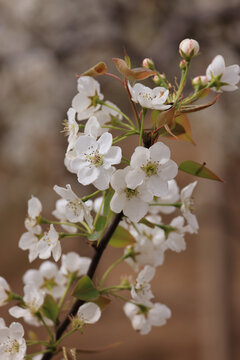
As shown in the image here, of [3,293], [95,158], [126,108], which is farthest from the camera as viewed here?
[126,108]

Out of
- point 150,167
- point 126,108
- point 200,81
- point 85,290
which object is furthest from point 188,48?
point 126,108

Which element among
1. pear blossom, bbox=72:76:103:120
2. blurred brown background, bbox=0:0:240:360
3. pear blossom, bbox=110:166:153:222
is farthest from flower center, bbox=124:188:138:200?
blurred brown background, bbox=0:0:240:360

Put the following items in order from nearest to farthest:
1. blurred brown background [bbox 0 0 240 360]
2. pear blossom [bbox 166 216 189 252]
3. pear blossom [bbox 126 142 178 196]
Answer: pear blossom [bbox 126 142 178 196], pear blossom [bbox 166 216 189 252], blurred brown background [bbox 0 0 240 360]

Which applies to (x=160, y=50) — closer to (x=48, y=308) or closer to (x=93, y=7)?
(x=93, y=7)

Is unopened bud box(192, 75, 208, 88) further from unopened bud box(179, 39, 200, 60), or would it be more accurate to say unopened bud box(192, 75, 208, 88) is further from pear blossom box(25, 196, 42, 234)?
pear blossom box(25, 196, 42, 234)

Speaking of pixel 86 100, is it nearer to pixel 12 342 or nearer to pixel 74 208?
pixel 74 208

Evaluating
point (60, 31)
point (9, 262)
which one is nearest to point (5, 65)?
point (60, 31)

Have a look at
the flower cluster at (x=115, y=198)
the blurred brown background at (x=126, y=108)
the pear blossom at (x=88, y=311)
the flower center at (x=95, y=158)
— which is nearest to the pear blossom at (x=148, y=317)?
the flower cluster at (x=115, y=198)

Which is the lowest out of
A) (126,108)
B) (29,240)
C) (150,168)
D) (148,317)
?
(126,108)
